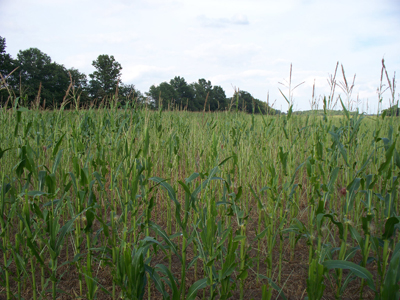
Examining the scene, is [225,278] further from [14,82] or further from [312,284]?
[14,82]

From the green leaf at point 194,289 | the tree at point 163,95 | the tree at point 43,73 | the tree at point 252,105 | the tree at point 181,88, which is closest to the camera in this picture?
the green leaf at point 194,289

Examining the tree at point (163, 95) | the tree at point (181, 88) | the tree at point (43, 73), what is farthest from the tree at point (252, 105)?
the tree at point (43, 73)

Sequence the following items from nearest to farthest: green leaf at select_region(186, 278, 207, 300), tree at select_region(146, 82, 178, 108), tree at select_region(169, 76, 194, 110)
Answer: green leaf at select_region(186, 278, 207, 300) < tree at select_region(146, 82, 178, 108) < tree at select_region(169, 76, 194, 110)

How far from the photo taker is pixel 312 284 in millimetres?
1067

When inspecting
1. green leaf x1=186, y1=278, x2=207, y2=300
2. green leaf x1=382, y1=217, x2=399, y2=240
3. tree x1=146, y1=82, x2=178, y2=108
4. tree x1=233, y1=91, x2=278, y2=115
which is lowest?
green leaf x1=186, y1=278, x2=207, y2=300

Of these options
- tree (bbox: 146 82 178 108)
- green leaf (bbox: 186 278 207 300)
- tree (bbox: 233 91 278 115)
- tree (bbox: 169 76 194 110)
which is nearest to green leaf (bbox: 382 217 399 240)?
green leaf (bbox: 186 278 207 300)

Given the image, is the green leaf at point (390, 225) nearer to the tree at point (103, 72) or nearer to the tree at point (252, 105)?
the tree at point (252, 105)

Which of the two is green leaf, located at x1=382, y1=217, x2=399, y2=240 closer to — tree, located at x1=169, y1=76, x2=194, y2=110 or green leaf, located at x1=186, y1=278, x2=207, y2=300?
green leaf, located at x1=186, y1=278, x2=207, y2=300

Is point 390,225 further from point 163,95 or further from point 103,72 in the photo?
point 103,72

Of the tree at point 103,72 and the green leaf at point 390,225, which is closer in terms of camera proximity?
the green leaf at point 390,225

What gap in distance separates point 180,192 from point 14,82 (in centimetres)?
2418

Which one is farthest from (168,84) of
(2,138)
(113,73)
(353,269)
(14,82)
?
(353,269)

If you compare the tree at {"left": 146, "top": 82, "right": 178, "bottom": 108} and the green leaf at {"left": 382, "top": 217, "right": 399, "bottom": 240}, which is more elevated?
the tree at {"left": 146, "top": 82, "right": 178, "bottom": 108}

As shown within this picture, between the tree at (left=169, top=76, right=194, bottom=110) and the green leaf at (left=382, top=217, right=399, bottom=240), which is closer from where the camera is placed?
the green leaf at (left=382, top=217, right=399, bottom=240)
